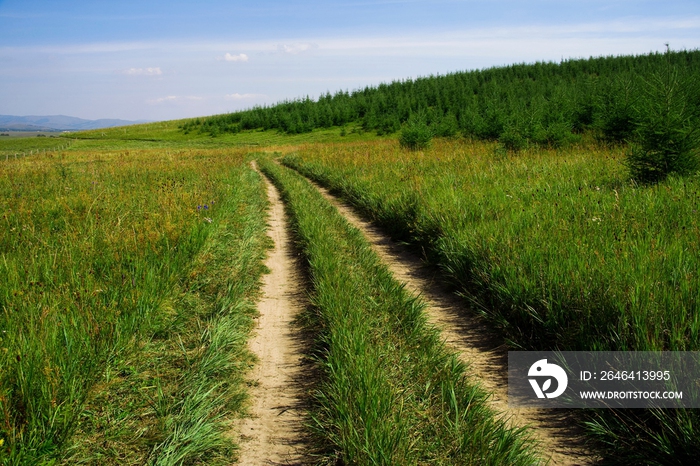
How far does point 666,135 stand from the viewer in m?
8.82

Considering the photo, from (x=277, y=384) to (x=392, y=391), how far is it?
1.00 m

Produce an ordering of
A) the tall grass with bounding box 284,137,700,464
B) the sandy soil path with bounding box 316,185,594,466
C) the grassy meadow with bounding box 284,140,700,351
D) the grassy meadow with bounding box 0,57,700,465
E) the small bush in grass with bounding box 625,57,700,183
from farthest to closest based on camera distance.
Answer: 1. the small bush in grass with bounding box 625,57,700,183
2. the grassy meadow with bounding box 284,140,700,351
3. the tall grass with bounding box 284,137,700,464
4. the sandy soil path with bounding box 316,185,594,466
5. the grassy meadow with bounding box 0,57,700,465

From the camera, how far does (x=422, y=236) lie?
24.7ft

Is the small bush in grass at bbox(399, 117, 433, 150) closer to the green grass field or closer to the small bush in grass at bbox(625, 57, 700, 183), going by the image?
the small bush in grass at bbox(625, 57, 700, 183)

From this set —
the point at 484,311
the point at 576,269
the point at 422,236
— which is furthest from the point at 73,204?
the point at 576,269

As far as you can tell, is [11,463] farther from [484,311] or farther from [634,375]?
[484,311]

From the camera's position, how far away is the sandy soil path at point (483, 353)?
107 inches

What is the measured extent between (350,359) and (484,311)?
195 cm

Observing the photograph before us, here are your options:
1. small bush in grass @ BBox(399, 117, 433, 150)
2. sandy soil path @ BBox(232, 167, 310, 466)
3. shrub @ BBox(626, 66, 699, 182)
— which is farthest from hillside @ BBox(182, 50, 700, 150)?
sandy soil path @ BBox(232, 167, 310, 466)

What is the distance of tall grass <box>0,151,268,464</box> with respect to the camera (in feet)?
8.71

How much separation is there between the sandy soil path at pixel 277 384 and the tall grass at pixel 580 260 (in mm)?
1851

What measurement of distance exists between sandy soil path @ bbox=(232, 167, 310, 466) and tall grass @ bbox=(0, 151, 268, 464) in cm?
76

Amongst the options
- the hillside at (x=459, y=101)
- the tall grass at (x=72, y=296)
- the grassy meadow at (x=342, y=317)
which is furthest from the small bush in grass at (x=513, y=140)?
the tall grass at (x=72, y=296)

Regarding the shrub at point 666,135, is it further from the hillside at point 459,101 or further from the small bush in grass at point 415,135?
the hillside at point 459,101
